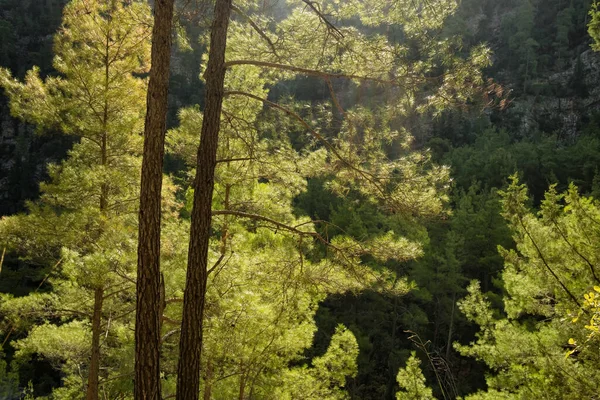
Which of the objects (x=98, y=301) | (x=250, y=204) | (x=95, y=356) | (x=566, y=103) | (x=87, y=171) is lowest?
(x=95, y=356)

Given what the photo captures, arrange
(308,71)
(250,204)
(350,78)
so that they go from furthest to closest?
(250,204)
(350,78)
(308,71)

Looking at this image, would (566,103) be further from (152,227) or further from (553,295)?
(152,227)

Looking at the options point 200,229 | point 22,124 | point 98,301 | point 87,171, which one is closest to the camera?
point 200,229

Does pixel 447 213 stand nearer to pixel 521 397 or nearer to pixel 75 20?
pixel 521 397

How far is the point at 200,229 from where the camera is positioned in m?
3.08

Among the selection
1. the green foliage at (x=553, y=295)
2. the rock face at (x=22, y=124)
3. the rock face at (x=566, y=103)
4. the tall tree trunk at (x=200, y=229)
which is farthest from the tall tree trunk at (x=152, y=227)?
the rock face at (x=566, y=103)

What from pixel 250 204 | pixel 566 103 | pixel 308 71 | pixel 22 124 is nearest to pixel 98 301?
pixel 250 204

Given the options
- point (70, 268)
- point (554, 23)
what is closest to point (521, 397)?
point (70, 268)

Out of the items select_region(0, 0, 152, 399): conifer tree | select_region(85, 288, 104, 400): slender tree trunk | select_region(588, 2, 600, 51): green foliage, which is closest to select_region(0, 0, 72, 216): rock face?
select_region(0, 0, 152, 399): conifer tree

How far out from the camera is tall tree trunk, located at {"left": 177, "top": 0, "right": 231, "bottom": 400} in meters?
2.94

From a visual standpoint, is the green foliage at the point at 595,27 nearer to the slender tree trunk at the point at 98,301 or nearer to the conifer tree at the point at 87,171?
the conifer tree at the point at 87,171

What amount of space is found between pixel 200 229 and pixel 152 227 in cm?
44

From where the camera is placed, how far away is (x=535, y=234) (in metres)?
5.69

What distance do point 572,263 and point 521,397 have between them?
2.02 meters
